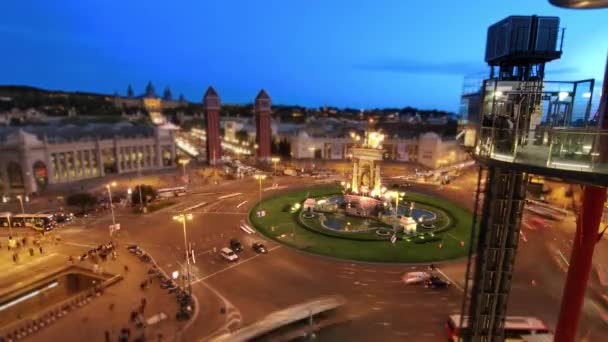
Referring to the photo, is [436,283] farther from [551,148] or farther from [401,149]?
[401,149]

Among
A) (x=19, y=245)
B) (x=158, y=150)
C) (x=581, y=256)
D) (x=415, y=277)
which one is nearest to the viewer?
(x=581, y=256)

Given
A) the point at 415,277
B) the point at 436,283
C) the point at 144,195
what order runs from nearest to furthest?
1. the point at 436,283
2. the point at 415,277
3. the point at 144,195

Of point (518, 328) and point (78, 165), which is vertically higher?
point (78, 165)

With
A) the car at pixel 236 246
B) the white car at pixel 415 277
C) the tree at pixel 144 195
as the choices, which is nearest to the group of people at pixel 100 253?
the car at pixel 236 246

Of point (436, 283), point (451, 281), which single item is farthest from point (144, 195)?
point (451, 281)

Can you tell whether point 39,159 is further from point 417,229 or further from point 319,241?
point 417,229

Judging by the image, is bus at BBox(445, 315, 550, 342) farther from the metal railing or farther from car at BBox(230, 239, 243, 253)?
car at BBox(230, 239, 243, 253)

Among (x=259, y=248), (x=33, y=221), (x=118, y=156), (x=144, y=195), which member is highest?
(x=118, y=156)

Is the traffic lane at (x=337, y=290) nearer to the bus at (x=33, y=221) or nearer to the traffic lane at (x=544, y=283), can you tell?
the traffic lane at (x=544, y=283)

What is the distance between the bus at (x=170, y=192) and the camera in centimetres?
6071

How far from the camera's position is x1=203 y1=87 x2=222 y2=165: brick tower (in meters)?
91.6

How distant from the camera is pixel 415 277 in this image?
102 feet

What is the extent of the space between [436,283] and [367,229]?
49.3ft

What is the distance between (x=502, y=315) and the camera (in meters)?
15.8
